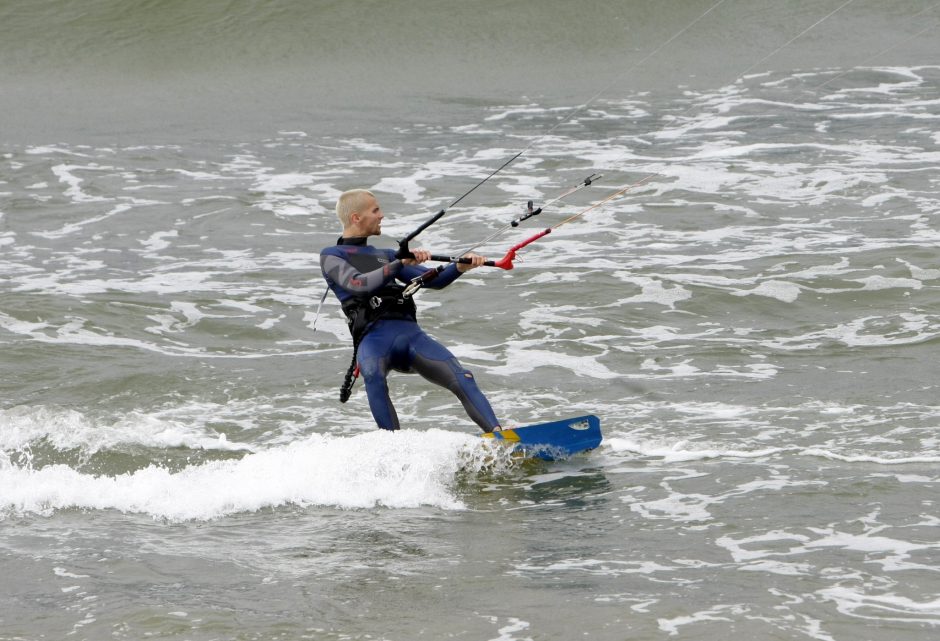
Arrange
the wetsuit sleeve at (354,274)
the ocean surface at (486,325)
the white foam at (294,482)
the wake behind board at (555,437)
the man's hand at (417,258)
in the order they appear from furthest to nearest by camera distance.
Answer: the wake behind board at (555,437) < the wetsuit sleeve at (354,274) < the man's hand at (417,258) < the white foam at (294,482) < the ocean surface at (486,325)

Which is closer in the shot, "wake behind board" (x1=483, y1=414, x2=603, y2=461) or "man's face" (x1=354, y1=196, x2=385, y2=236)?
"wake behind board" (x1=483, y1=414, x2=603, y2=461)

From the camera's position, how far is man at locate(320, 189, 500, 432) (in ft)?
23.8

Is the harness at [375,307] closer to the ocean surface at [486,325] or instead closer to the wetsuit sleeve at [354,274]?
the wetsuit sleeve at [354,274]

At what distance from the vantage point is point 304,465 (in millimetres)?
7125

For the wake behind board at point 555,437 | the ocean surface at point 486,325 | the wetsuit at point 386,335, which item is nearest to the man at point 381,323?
the wetsuit at point 386,335

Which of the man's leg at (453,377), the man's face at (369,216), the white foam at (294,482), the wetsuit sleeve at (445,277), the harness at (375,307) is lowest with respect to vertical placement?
the white foam at (294,482)

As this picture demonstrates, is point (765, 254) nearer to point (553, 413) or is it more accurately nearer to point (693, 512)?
point (553, 413)

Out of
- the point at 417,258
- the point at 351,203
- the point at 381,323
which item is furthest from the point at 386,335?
the point at 351,203

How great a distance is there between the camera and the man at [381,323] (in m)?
7.27

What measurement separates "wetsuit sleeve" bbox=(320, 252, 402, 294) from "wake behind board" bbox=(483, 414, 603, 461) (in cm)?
108

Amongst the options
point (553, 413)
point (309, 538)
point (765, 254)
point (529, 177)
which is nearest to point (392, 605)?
point (309, 538)

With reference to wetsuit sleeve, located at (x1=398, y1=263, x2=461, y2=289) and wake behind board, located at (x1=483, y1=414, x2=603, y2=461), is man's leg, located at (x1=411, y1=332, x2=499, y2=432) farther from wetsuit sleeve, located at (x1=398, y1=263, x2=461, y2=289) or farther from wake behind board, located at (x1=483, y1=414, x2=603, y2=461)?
wetsuit sleeve, located at (x1=398, y1=263, x2=461, y2=289)

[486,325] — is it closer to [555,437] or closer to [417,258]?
[555,437]

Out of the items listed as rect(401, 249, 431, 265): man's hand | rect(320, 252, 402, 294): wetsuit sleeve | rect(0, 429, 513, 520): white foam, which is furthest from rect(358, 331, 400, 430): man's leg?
rect(401, 249, 431, 265): man's hand
